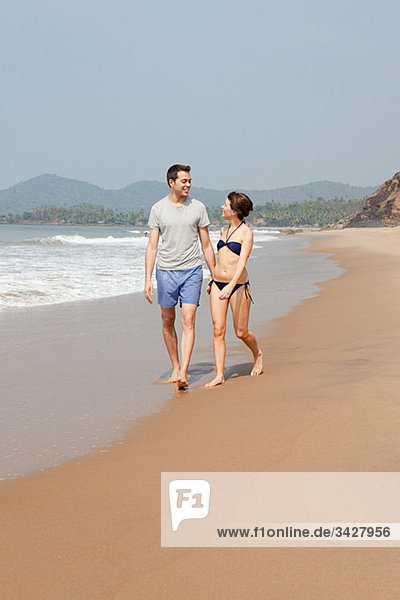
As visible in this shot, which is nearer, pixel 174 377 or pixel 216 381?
pixel 216 381

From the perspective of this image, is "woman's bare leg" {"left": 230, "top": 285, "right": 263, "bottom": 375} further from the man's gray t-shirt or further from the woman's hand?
the man's gray t-shirt

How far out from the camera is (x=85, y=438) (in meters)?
3.75

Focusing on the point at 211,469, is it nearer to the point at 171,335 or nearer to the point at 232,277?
the point at 232,277

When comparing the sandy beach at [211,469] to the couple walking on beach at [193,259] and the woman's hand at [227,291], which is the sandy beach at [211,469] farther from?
the woman's hand at [227,291]

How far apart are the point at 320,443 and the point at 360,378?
1547mm

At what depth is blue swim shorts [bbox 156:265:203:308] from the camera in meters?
5.31

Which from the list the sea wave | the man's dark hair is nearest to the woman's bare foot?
the man's dark hair

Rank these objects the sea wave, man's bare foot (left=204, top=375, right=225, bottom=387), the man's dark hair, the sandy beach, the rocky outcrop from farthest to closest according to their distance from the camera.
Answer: the rocky outcrop → the sea wave → the man's dark hair → man's bare foot (left=204, top=375, right=225, bottom=387) → the sandy beach

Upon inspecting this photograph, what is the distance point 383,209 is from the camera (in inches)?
4520

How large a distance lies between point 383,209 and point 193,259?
115837mm

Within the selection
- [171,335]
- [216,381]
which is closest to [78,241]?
[171,335]

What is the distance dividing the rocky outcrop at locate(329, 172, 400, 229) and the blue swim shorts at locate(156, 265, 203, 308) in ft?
363

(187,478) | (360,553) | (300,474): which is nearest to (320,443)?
(300,474)

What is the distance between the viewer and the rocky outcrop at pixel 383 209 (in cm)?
11275
